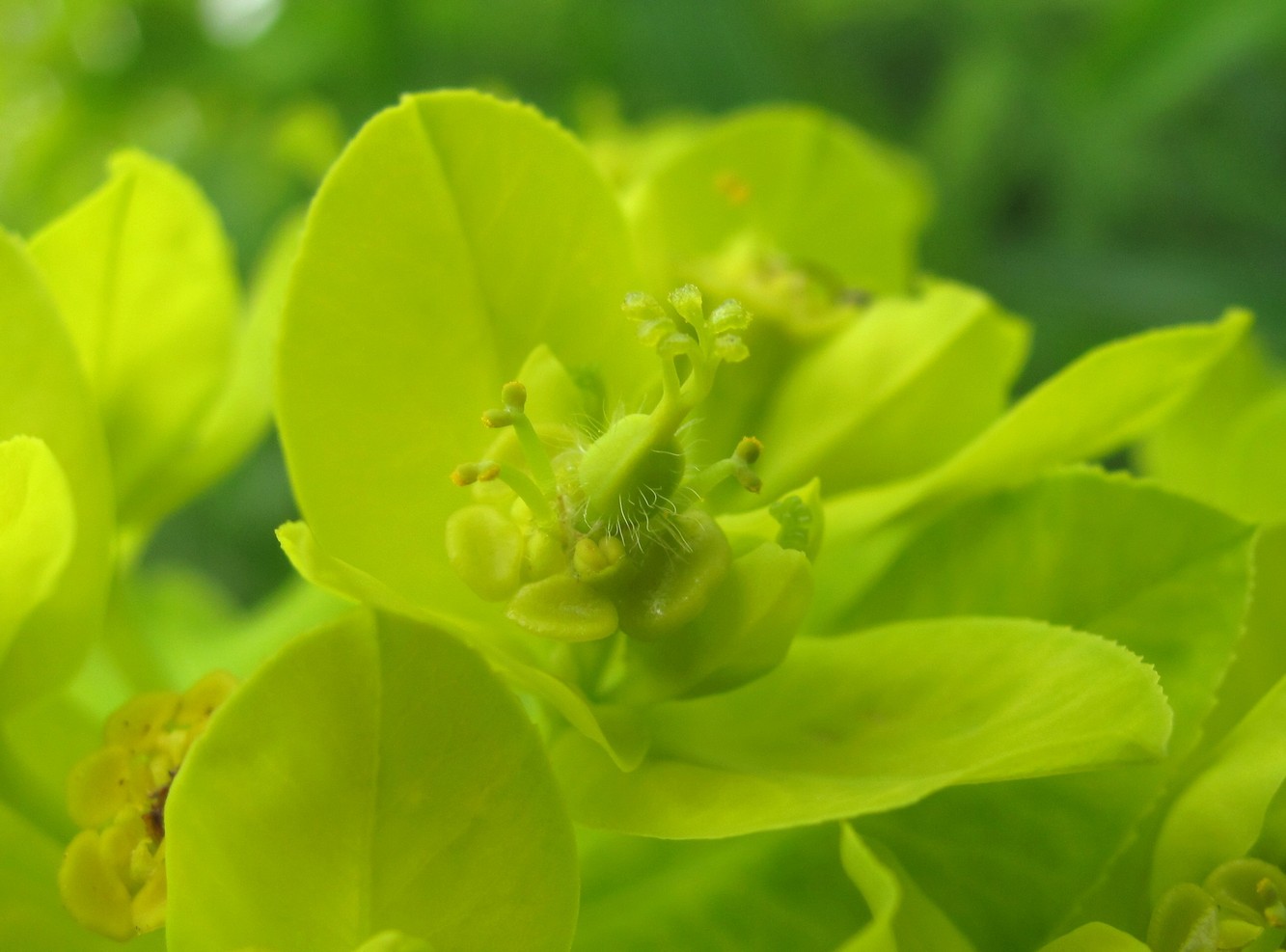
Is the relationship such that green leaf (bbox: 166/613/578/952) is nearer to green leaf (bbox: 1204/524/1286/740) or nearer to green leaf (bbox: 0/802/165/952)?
green leaf (bbox: 0/802/165/952)

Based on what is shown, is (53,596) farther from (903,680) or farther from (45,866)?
(903,680)

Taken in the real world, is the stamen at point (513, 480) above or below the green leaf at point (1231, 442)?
above

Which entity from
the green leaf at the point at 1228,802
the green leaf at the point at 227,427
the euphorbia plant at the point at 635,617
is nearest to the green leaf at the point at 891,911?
the euphorbia plant at the point at 635,617

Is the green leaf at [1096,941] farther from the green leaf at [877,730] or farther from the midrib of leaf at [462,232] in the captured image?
the midrib of leaf at [462,232]

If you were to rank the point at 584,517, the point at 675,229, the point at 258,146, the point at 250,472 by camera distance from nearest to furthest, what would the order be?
the point at 584,517 < the point at 675,229 < the point at 250,472 < the point at 258,146

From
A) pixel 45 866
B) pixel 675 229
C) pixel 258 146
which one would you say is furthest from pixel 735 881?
pixel 258 146

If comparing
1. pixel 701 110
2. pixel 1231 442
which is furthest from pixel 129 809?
pixel 701 110
